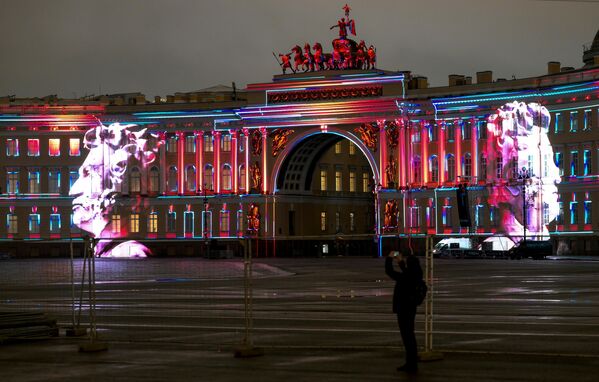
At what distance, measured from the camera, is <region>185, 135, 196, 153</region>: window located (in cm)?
12444

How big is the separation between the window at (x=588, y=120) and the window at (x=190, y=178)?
3962 cm

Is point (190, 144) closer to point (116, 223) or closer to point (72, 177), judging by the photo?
point (116, 223)

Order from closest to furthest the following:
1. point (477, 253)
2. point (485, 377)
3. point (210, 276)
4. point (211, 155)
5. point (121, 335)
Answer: point (485, 377), point (121, 335), point (210, 276), point (477, 253), point (211, 155)

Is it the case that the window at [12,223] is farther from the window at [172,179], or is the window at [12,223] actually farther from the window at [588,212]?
the window at [588,212]

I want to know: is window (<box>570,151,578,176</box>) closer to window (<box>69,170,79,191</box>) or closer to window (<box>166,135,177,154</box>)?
window (<box>166,135,177,154</box>)

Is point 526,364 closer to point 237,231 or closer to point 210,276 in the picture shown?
point 210,276

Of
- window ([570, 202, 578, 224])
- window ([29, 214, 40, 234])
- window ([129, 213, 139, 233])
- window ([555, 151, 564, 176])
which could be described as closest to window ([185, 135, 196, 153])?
window ([129, 213, 139, 233])

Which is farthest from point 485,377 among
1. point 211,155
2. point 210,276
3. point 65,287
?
point 211,155

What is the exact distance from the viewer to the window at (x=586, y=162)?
10325 centimetres

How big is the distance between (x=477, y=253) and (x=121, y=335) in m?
71.1

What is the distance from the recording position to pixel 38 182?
128250 mm

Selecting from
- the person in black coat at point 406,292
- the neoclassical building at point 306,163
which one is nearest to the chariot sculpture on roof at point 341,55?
the neoclassical building at point 306,163

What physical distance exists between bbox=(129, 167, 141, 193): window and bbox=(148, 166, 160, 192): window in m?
1.17

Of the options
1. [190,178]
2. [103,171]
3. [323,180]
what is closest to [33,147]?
[103,171]
